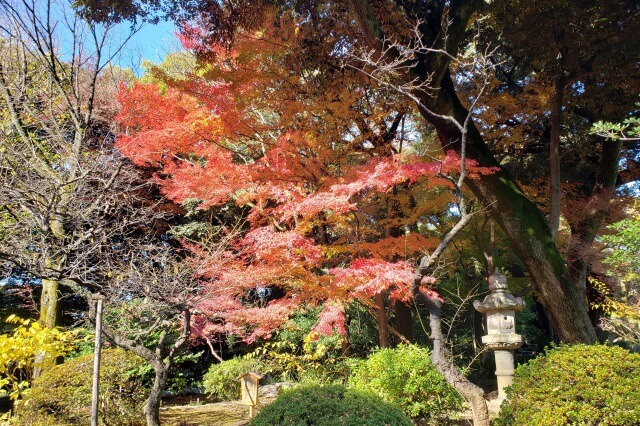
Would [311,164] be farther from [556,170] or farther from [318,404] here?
[318,404]

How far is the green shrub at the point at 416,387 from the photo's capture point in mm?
5586

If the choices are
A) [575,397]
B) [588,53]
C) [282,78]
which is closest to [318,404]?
[575,397]

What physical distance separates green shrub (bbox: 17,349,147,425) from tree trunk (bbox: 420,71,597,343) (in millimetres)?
5846

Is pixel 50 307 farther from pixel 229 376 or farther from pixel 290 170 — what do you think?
pixel 290 170

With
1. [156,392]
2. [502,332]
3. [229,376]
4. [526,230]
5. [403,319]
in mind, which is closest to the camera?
[156,392]

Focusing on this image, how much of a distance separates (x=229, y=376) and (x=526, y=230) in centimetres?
650

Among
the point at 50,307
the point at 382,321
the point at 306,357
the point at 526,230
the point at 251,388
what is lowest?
the point at 251,388

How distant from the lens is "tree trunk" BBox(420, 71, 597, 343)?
665cm

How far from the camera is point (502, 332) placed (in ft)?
19.6

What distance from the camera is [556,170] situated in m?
7.82

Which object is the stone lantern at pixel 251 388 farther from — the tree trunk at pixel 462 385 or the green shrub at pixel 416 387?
the tree trunk at pixel 462 385

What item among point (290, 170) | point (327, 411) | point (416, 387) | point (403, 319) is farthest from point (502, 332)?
point (290, 170)

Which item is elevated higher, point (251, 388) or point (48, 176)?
point (48, 176)

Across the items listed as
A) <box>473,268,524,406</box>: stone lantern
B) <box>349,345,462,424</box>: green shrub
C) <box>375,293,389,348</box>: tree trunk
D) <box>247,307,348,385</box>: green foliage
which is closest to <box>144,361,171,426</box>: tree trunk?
<box>349,345,462,424</box>: green shrub
